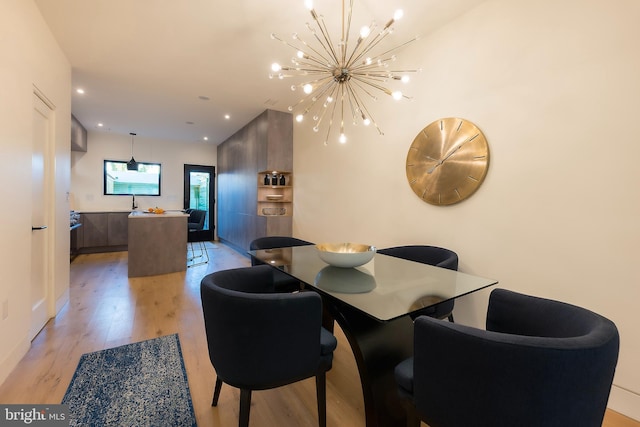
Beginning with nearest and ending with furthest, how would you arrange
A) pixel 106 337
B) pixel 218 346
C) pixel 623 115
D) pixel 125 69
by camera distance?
pixel 218 346 → pixel 623 115 → pixel 106 337 → pixel 125 69

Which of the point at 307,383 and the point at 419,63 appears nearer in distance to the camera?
the point at 307,383

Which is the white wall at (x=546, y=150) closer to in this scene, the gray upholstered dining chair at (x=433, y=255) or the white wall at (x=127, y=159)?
the gray upholstered dining chair at (x=433, y=255)

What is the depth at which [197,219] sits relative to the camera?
6.43 m

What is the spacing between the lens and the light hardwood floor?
165 cm

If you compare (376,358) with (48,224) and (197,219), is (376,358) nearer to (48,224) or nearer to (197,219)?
(48,224)

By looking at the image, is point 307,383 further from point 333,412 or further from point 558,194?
point 558,194

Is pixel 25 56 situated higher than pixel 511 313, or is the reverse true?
pixel 25 56

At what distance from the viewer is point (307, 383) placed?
76.1 inches

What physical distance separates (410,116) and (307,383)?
2.58 meters

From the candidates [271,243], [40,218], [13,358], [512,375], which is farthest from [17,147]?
[512,375]

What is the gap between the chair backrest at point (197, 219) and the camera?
19.8 ft

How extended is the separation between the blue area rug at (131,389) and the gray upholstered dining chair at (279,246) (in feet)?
2.95

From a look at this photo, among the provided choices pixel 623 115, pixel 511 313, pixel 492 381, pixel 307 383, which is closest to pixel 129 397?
pixel 307 383

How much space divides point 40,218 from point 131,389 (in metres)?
1.92
